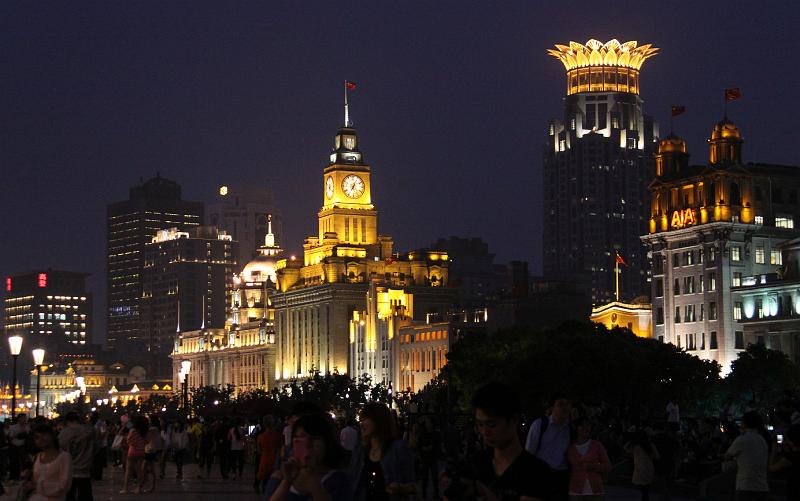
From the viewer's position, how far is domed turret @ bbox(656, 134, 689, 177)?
454 ft

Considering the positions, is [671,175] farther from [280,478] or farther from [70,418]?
[280,478]

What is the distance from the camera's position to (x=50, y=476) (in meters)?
19.5

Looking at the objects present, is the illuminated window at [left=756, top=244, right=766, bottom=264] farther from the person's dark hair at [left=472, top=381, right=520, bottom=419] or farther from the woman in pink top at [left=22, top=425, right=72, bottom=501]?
the person's dark hair at [left=472, top=381, right=520, bottom=419]

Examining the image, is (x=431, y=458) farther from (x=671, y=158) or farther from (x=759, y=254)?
(x=671, y=158)

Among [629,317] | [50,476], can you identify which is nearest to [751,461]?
[50,476]

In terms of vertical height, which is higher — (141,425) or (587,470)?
(141,425)

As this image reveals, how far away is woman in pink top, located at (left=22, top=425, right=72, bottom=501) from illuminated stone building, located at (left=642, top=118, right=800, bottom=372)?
110 m

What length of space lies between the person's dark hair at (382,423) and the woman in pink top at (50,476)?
4.13 m

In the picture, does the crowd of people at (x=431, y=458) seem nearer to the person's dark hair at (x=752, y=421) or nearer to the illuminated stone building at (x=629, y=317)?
the person's dark hair at (x=752, y=421)

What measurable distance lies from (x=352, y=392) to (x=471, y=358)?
55173mm

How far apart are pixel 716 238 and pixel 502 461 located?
120 m

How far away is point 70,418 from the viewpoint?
91.5 feet

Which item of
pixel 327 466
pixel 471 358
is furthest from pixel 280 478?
pixel 471 358

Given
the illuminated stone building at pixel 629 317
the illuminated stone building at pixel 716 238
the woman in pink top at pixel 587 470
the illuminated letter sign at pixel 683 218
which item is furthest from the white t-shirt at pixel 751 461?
the illuminated stone building at pixel 629 317
